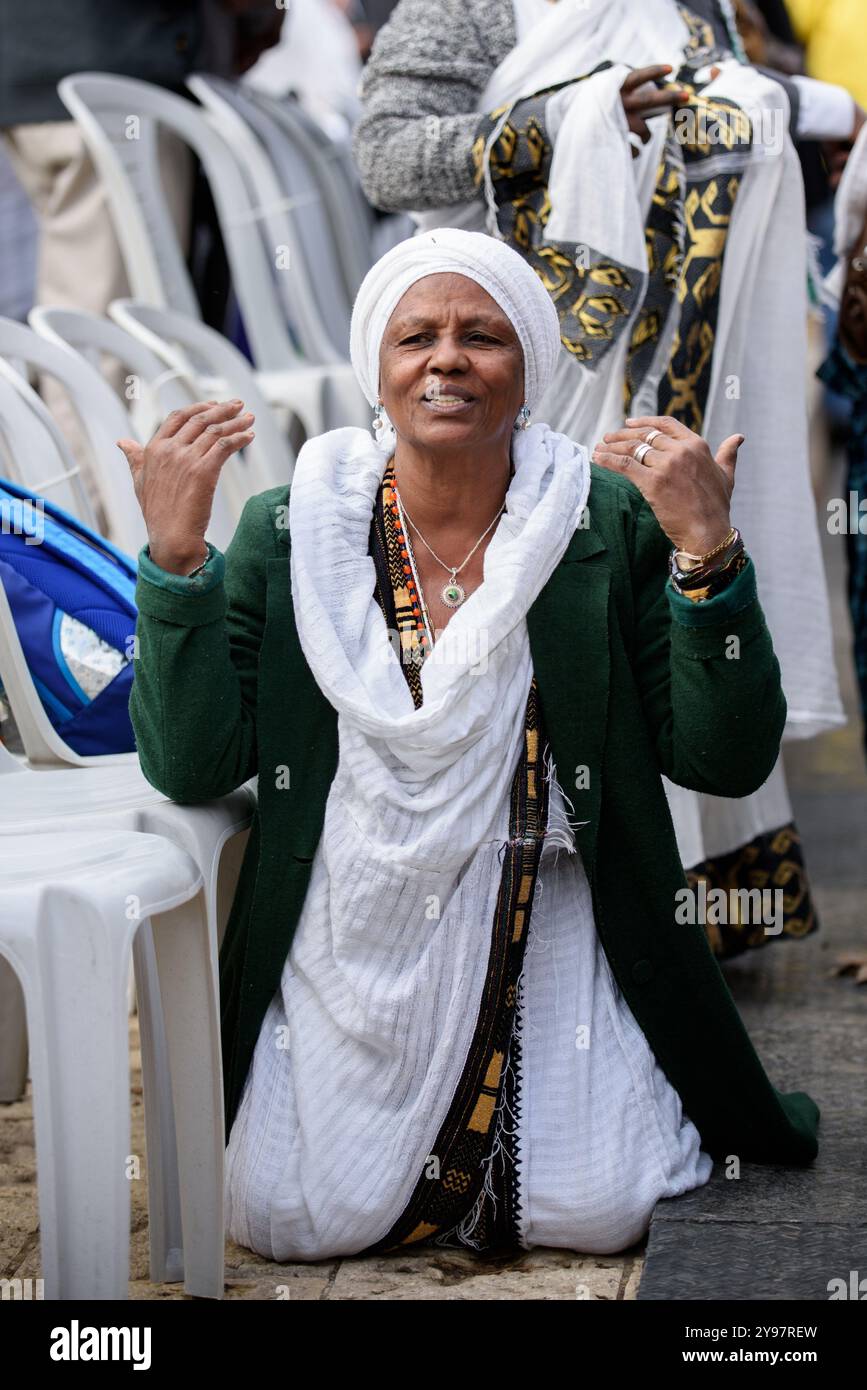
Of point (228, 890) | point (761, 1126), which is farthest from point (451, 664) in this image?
point (761, 1126)

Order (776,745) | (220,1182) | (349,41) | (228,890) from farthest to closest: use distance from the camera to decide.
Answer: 1. (349,41)
2. (228,890)
3. (776,745)
4. (220,1182)

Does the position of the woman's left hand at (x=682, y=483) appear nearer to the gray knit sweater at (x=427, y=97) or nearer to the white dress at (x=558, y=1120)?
the white dress at (x=558, y=1120)

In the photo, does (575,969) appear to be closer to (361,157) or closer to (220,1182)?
(220,1182)

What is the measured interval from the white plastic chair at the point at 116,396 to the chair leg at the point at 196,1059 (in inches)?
55.3

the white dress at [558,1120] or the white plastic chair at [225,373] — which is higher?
the white plastic chair at [225,373]

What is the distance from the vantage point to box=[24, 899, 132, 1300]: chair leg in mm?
2334

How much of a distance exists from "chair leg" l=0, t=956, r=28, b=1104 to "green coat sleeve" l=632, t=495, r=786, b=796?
140cm

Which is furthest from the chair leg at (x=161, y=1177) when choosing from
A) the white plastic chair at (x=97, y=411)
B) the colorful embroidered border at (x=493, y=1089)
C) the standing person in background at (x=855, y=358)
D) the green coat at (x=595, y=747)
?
the standing person in background at (x=855, y=358)

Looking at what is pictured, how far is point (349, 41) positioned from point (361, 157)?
4.97 meters

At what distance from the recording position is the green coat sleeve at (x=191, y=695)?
8.75 ft

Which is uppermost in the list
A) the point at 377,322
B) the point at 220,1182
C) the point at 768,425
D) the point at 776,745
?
the point at 377,322

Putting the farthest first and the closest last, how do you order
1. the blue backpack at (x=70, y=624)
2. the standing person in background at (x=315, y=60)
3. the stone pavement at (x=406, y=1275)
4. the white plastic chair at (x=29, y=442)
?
the standing person in background at (x=315, y=60) < the white plastic chair at (x=29, y=442) < the blue backpack at (x=70, y=624) < the stone pavement at (x=406, y=1275)

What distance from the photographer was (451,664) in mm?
2762

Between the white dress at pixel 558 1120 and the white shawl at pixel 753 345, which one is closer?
the white dress at pixel 558 1120
